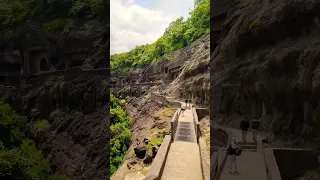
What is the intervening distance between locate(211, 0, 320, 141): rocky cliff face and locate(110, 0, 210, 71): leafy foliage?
2620 cm

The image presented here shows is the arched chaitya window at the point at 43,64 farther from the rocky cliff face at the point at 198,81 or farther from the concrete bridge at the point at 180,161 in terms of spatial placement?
the concrete bridge at the point at 180,161

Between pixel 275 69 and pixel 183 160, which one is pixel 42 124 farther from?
pixel 275 69

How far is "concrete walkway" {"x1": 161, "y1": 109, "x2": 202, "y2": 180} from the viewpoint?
26.9 ft

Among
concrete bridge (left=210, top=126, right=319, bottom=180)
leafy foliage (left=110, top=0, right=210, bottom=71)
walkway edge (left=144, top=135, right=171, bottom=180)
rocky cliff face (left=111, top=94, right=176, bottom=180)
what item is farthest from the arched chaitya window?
leafy foliage (left=110, top=0, right=210, bottom=71)

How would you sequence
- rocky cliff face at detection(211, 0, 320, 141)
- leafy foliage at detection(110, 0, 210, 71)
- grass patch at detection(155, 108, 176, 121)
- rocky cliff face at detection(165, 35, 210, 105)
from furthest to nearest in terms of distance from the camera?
1. leafy foliage at detection(110, 0, 210, 71)
2. grass patch at detection(155, 108, 176, 121)
3. rocky cliff face at detection(165, 35, 210, 105)
4. rocky cliff face at detection(211, 0, 320, 141)

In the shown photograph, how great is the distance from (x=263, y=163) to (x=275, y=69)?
670 cm

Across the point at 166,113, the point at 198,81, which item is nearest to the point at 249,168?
the point at 198,81

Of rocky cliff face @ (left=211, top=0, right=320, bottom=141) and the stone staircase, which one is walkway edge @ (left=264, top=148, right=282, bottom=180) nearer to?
the stone staircase

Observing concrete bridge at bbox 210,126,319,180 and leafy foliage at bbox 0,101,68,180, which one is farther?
leafy foliage at bbox 0,101,68,180

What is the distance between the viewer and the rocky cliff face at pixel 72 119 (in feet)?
68.4

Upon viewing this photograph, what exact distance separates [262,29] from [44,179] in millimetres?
20943

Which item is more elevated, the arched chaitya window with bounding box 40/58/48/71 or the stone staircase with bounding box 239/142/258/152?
the arched chaitya window with bounding box 40/58/48/71

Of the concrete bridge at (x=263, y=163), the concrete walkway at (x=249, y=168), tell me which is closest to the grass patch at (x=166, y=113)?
the concrete bridge at (x=263, y=163)

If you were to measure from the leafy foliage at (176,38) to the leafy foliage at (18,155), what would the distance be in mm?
34653
